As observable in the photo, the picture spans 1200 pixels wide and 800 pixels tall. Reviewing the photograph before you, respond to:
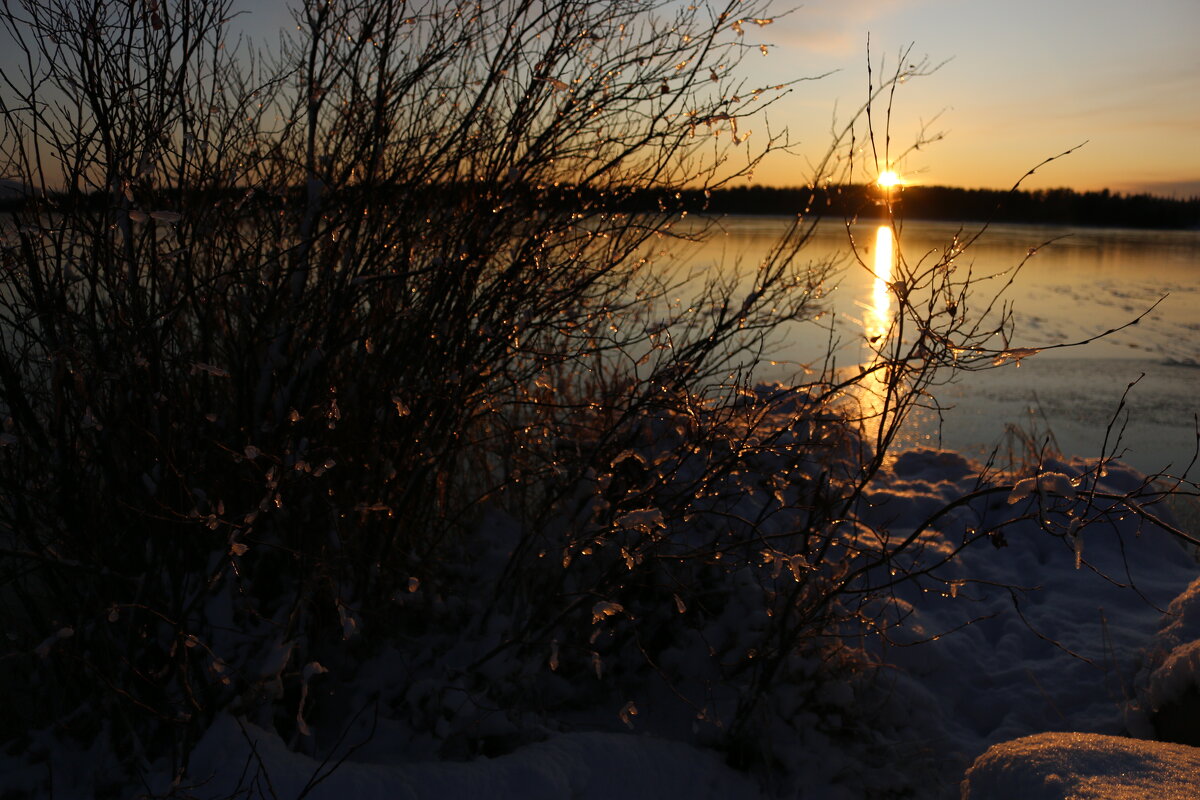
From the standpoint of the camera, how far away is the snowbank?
238 cm

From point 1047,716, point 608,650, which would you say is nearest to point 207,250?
point 608,650

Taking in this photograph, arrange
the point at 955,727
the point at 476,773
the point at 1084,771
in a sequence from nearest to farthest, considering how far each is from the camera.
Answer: the point at 1084,771, the point at 476,773, the point at 955,727

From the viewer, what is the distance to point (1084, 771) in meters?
2.53

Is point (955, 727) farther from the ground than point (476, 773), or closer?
closer

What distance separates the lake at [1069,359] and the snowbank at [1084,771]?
1.15 metres

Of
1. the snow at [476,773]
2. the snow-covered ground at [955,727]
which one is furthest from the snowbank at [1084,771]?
the snow at [476,773]

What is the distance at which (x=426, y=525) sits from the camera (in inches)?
170

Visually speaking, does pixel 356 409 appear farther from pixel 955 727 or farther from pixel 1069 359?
pixel 1069 359

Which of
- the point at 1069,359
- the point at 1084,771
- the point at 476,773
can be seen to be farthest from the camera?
the point at 1069,359

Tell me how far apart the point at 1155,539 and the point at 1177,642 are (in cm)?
176

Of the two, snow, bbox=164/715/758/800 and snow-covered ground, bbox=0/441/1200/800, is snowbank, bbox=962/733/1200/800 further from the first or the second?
snow, bbox=164/715/758/800

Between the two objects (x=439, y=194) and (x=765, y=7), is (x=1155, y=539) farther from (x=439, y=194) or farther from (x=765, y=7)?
(x=439, y=194)

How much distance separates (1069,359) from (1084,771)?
35.0ft

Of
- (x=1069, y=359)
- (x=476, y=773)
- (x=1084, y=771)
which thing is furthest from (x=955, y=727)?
(x=1069, y=359)
